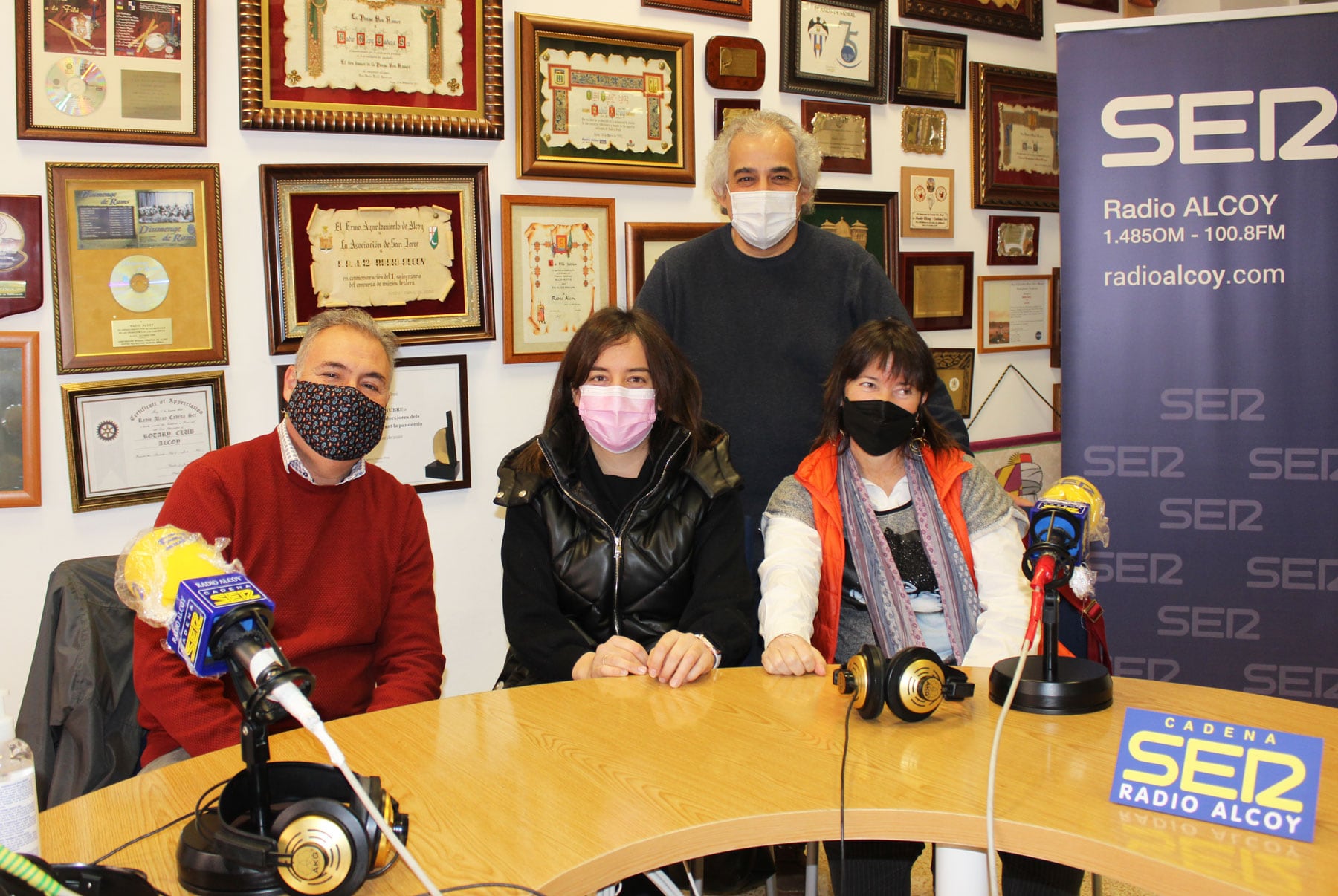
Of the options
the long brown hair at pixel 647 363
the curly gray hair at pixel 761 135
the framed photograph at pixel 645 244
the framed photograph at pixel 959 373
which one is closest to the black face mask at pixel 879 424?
the long brown hair at pixel 647 363

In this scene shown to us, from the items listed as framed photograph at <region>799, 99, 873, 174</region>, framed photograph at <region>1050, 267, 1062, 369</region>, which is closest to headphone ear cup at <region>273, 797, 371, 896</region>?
framed photograph at <region>799, 99, 873, 174</region>

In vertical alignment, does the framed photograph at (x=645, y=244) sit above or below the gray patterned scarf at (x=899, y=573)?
above

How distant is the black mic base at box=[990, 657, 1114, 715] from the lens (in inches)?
61.2

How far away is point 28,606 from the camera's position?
2596 millimetres

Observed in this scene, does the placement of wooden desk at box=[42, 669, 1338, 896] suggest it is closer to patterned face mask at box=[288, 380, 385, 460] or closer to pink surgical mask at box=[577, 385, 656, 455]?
patterned face mask at box=[288, 380, 385, 460]

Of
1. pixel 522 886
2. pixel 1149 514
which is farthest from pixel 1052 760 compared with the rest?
pixel 1149 514

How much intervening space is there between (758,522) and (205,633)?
1846mm

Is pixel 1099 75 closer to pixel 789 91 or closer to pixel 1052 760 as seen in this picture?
pixel 789 91

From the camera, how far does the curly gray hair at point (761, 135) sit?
9.38 feet

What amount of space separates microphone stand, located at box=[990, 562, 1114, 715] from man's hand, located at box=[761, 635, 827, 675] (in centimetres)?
30

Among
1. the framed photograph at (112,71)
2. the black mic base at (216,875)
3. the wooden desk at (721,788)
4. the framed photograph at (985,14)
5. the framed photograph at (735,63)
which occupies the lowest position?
the wooden desk at (721,788)

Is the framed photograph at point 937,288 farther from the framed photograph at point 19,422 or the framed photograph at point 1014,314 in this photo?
the framed photograph at point 19,422

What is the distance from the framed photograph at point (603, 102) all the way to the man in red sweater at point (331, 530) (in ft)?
4.14

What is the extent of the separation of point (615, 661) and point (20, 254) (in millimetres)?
1764
